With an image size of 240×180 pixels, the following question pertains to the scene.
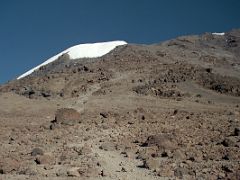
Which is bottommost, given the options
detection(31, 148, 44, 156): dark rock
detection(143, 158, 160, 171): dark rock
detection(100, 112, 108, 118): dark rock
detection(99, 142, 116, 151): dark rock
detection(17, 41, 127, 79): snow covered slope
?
detection(143, 158, 160, 171): dark rock

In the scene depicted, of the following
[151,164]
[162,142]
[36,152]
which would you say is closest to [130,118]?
[162,142]

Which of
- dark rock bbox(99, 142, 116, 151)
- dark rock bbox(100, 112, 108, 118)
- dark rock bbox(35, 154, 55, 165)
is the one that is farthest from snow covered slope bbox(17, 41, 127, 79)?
dark rock bbox(35, 154, 55, 165)

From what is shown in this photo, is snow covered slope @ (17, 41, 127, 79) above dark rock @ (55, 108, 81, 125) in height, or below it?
above

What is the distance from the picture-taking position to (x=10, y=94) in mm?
36531

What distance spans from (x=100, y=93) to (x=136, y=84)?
142 inches

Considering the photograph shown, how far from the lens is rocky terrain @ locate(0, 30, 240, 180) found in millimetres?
16562

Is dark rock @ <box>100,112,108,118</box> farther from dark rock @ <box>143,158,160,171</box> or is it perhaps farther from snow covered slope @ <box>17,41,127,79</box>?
snow covered slope @ <box>17,41,127,79</box>

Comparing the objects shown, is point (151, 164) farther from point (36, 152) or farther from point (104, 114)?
point (104, 114)

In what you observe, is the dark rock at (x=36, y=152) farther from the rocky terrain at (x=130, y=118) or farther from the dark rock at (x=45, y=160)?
the dark rock at (x=45, y=160)

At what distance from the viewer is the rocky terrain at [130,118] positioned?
16.6 m

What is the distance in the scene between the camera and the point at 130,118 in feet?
88.8

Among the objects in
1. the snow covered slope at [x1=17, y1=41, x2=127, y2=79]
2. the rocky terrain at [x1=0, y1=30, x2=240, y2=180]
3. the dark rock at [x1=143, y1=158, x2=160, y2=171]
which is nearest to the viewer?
the dark rock at [x1=143, y1=158, x2=160, y2=171]

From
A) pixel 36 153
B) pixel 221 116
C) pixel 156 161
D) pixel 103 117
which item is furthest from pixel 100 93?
pixel 156 161

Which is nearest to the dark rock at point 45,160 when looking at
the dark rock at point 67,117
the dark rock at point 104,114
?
the dark rock at point 67,117
